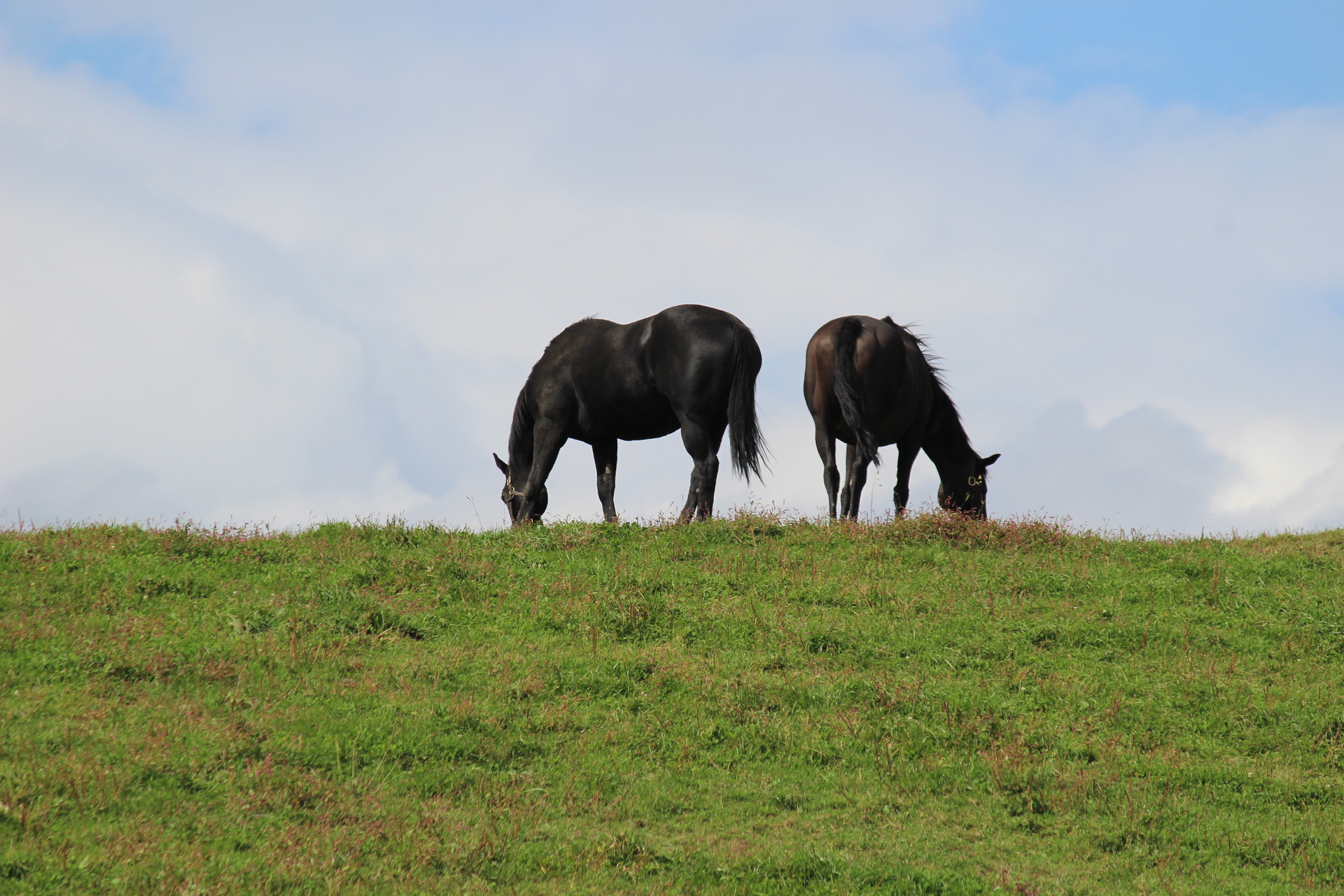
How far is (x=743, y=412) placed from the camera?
1714 cm

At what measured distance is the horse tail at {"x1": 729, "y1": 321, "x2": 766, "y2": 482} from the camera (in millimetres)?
17141

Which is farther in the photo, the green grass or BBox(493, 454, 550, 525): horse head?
BBox(493, 454, 550, 525): horse head

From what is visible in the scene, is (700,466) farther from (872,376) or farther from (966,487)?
(966,487)

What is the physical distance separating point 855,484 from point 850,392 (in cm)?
138

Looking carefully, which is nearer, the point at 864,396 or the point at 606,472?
the point at 864,396

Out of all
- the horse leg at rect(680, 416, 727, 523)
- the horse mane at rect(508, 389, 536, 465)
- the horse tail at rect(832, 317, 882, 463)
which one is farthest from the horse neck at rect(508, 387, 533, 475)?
the horse tail at rect(832, 317, 882, 463)

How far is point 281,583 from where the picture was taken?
1268cm

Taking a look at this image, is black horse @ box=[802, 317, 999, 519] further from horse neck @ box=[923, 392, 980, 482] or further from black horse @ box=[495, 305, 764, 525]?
black horse @ box=[495, 305, 764, 525]

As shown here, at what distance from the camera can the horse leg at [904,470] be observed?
19641 millimetres

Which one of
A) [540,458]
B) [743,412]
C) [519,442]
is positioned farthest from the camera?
[519,442]

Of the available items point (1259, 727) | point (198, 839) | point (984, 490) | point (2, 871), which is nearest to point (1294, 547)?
point (984, 490)

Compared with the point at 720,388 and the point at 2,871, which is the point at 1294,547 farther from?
the point at 2,871

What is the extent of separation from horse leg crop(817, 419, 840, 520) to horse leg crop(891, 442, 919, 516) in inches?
79.6

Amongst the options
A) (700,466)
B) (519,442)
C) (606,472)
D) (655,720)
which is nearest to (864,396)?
(700,466)
